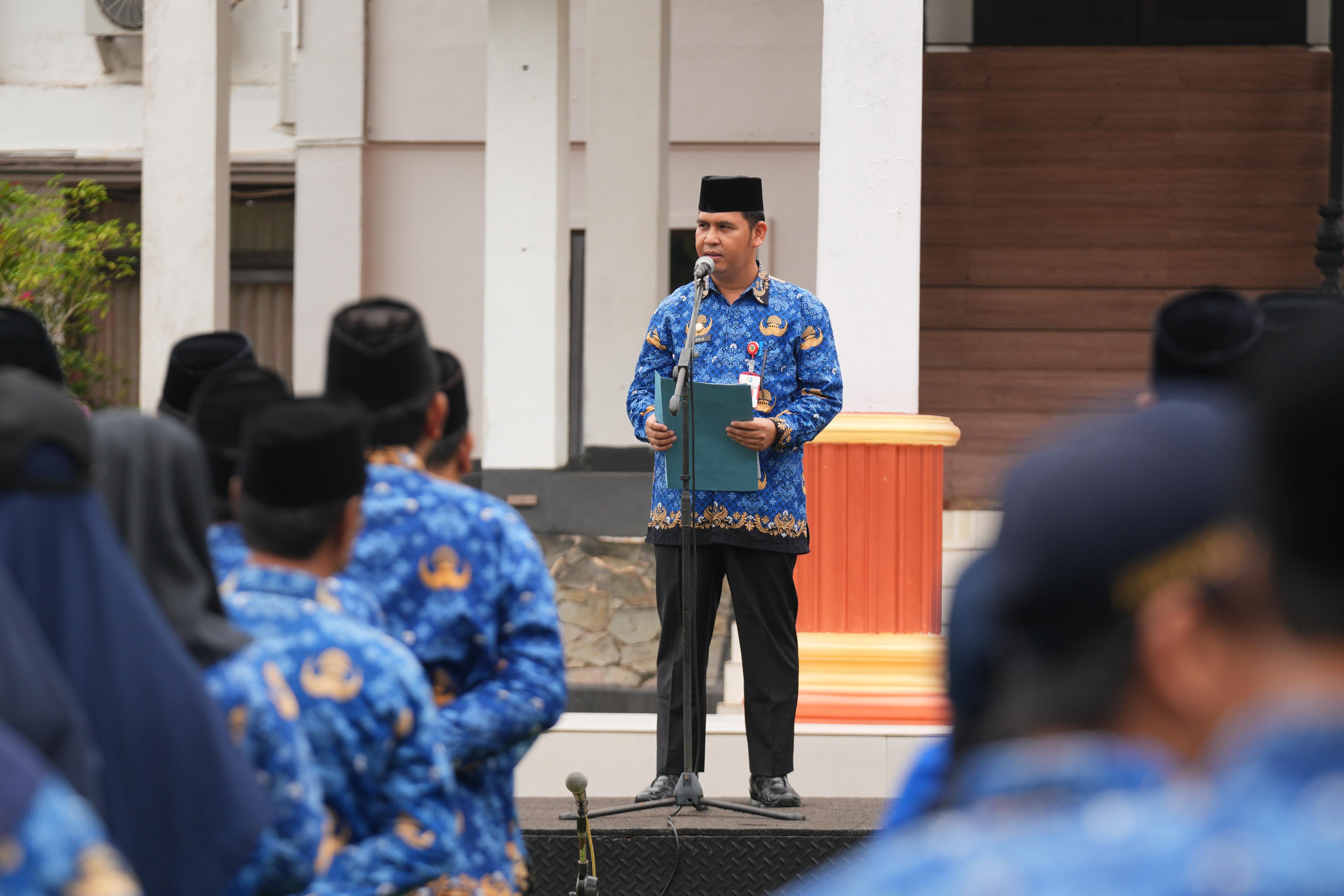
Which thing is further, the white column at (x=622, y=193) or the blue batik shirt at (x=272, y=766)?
the white column at (x=622, y=193)

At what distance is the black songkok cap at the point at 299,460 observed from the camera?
79.8 inches

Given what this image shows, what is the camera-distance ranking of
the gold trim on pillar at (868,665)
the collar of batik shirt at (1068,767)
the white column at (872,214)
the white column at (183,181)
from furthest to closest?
the white column at (183,181) → the white column at (872,214) → the gold trim on pillar at (868,665) → the collar of batik shirt at (1068,767)

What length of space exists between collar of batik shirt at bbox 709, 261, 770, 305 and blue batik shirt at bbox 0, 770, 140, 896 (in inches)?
159

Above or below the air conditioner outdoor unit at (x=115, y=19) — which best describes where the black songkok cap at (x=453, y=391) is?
below

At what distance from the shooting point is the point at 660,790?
511 centimetres

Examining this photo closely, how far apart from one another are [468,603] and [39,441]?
0.94m

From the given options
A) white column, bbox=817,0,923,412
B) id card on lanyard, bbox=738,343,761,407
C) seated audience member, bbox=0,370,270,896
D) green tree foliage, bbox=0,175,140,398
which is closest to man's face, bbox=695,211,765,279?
id card on lanyard, bbox=738,343,761,407

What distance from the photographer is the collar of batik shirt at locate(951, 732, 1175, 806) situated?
3.11 feet

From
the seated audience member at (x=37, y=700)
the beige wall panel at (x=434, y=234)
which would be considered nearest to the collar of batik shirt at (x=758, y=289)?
the seated audience member at (x=37, y=700)

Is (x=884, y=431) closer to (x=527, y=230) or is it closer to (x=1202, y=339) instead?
(x=527, y=230)

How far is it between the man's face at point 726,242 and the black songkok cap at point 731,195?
0.07ft

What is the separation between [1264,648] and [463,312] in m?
10.8

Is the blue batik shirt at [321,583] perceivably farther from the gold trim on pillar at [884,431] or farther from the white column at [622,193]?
the white column at [622,193]

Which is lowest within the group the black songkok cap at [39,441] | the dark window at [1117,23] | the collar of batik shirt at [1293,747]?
the collar of batik shirt at [1293,747]
